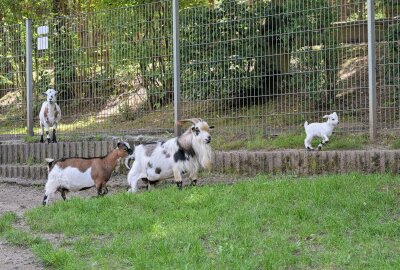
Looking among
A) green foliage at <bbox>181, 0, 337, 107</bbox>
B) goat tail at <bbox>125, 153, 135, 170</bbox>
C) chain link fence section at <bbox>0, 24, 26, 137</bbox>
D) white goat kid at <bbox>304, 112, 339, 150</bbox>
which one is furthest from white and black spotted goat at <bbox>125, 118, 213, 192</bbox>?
chain link fence section at <bbox>0, 24, 26, 137</bbox>

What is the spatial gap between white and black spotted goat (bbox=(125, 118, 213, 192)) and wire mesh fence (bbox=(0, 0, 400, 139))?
182cm

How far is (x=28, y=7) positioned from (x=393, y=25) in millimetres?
11892

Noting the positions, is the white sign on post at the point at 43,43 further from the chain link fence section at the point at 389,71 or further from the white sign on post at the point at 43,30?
the chain link fence section at the point at 389,71

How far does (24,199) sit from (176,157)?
2.76 metres

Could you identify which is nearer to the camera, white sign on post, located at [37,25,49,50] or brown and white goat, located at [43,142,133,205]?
brown and white goat, located at [43,142,133,205]

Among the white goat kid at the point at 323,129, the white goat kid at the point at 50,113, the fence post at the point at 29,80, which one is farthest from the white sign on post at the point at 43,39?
the white goat kid at the point at 323,129

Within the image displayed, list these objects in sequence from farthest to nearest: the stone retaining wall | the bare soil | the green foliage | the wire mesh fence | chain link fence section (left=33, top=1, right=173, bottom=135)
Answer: chain link fence section (left=33, top=1, right=173, bottom=135)
the green foliage
the wire mesh fence
the stone retaining wall
the bare soil

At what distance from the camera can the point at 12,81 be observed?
14195 millimetres

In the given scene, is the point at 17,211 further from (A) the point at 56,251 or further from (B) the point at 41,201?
(A) the point at 56,251

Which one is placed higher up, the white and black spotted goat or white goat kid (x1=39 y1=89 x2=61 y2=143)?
white goat kid (x1=39 y1=89 x2=61 y2=143)

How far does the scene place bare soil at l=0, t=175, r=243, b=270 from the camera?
6582 mm

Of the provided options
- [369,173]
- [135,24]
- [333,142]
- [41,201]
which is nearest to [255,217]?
[369,173]

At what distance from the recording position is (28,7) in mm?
19016

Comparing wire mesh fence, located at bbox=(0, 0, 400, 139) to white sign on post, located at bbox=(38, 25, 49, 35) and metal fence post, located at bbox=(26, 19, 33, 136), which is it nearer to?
white sign on post, located at bbox=(38, 25, 49, 35)
